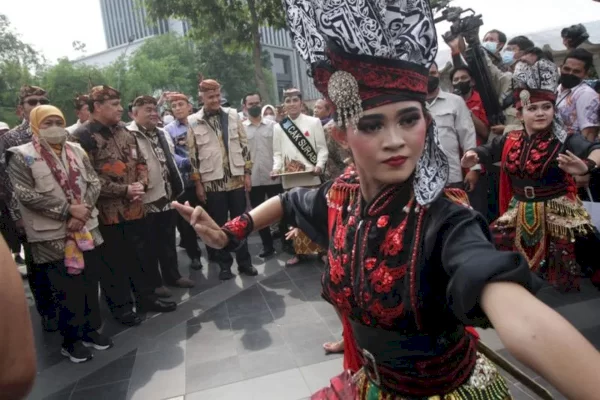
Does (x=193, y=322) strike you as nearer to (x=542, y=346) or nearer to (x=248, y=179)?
(x=248, y=179)

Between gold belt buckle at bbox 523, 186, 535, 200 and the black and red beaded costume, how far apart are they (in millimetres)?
2910

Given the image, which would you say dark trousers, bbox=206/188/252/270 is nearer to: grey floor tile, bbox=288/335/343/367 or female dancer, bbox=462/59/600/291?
grey floor tile, bbox=288/335/343/367

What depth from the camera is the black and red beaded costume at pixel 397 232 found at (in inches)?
51.2

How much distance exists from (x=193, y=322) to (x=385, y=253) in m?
3.47

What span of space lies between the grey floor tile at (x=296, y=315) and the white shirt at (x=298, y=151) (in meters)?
1.88

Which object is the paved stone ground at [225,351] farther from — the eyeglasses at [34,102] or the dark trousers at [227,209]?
the eyeglasses at [34,102]

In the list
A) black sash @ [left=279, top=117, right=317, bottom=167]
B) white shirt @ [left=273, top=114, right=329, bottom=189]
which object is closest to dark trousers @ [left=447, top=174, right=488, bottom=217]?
white shirt @ [left=273, top=114, right=329, bottom=189]

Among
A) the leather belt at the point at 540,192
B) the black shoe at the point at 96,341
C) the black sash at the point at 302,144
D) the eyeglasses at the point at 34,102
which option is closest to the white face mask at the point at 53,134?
the eyeglasses at the point at 34,102

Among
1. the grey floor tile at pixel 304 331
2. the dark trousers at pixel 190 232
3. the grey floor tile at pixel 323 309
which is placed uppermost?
the dark trousers at pixel 190 232

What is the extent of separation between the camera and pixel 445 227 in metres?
1.27

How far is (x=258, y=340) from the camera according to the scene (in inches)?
156

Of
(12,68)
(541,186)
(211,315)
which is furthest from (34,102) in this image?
(12,68)

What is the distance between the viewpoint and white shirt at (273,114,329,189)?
594 cm

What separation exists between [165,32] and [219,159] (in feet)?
200
